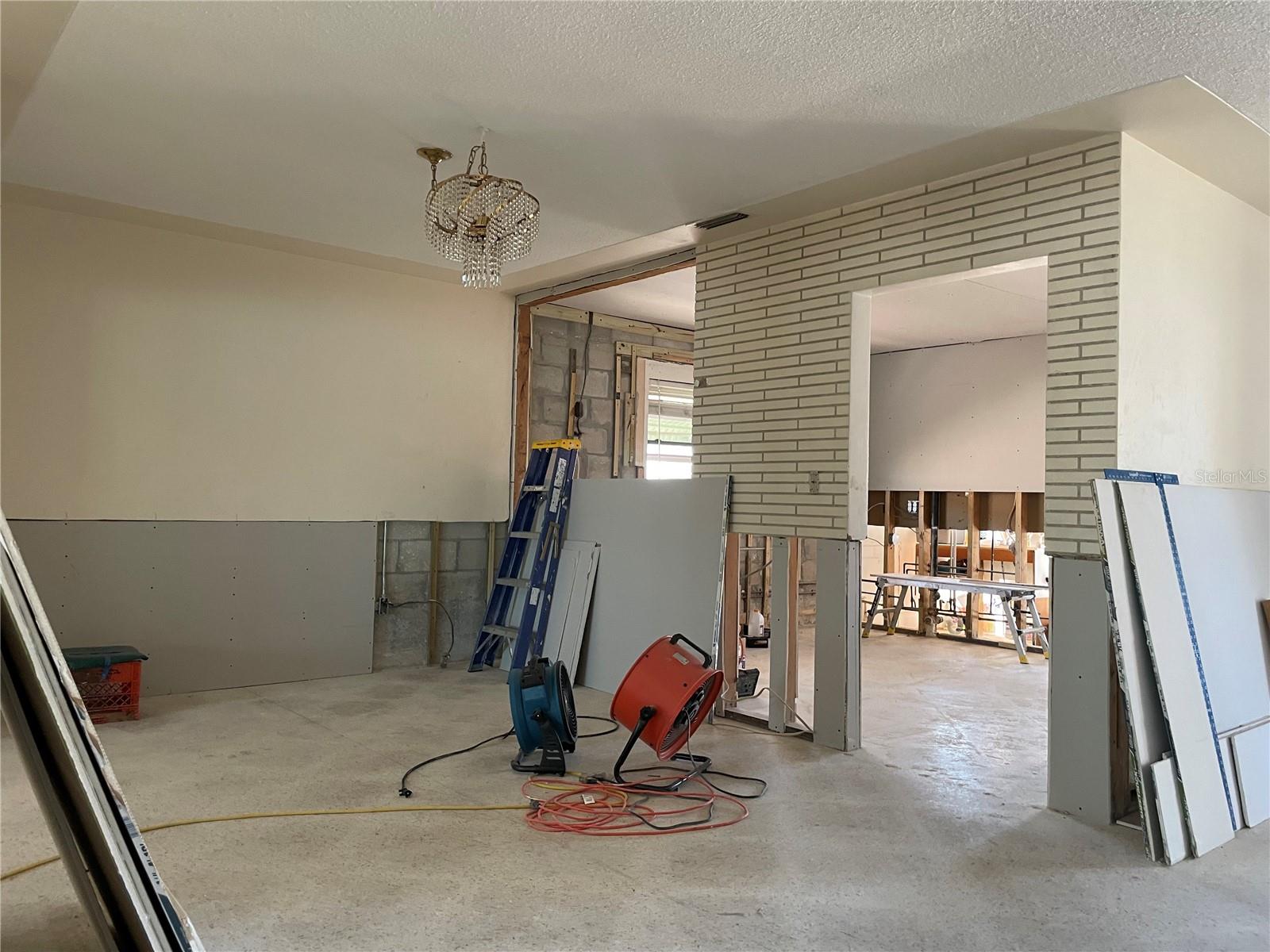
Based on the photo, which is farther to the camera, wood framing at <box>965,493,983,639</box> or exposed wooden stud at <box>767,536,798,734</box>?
wood framing at <box>965,493,983,639</box>

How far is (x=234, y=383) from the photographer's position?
5.77m

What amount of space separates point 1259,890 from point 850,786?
150cm

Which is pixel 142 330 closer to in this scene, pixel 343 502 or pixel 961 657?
pixel 343 502

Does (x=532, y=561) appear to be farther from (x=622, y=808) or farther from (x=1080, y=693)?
(x=1080, y=693)

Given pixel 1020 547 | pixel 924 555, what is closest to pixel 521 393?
pixel 924 555

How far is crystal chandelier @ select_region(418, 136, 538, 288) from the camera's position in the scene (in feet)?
11.6

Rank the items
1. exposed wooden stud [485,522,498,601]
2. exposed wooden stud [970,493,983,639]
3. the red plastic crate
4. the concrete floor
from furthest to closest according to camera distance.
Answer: exposed wooden stud [970,493,983,639], exposed wooden stud [485,522,498,601], the red plastic crate, the concrete floor

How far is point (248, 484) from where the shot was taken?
5840 millimetres

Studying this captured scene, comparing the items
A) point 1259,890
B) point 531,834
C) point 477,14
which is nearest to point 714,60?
point 477,14

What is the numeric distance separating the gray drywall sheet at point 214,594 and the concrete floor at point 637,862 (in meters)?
0.89

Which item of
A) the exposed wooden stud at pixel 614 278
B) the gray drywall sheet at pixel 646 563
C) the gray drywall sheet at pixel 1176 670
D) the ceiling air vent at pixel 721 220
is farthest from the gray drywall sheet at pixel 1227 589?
the exposed wooden stud at pixel 614 278

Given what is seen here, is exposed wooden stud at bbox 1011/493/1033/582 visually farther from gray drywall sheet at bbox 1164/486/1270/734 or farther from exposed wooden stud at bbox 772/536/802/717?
exposed wooden stud at bbox 772/536/802/717

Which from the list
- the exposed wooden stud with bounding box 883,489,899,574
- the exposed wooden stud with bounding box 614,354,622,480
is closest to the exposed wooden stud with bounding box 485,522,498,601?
→ the exposed wooden stud with bounding box 614,354,622,480

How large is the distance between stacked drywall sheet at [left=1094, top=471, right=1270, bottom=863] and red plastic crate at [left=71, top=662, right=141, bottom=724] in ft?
15.9
